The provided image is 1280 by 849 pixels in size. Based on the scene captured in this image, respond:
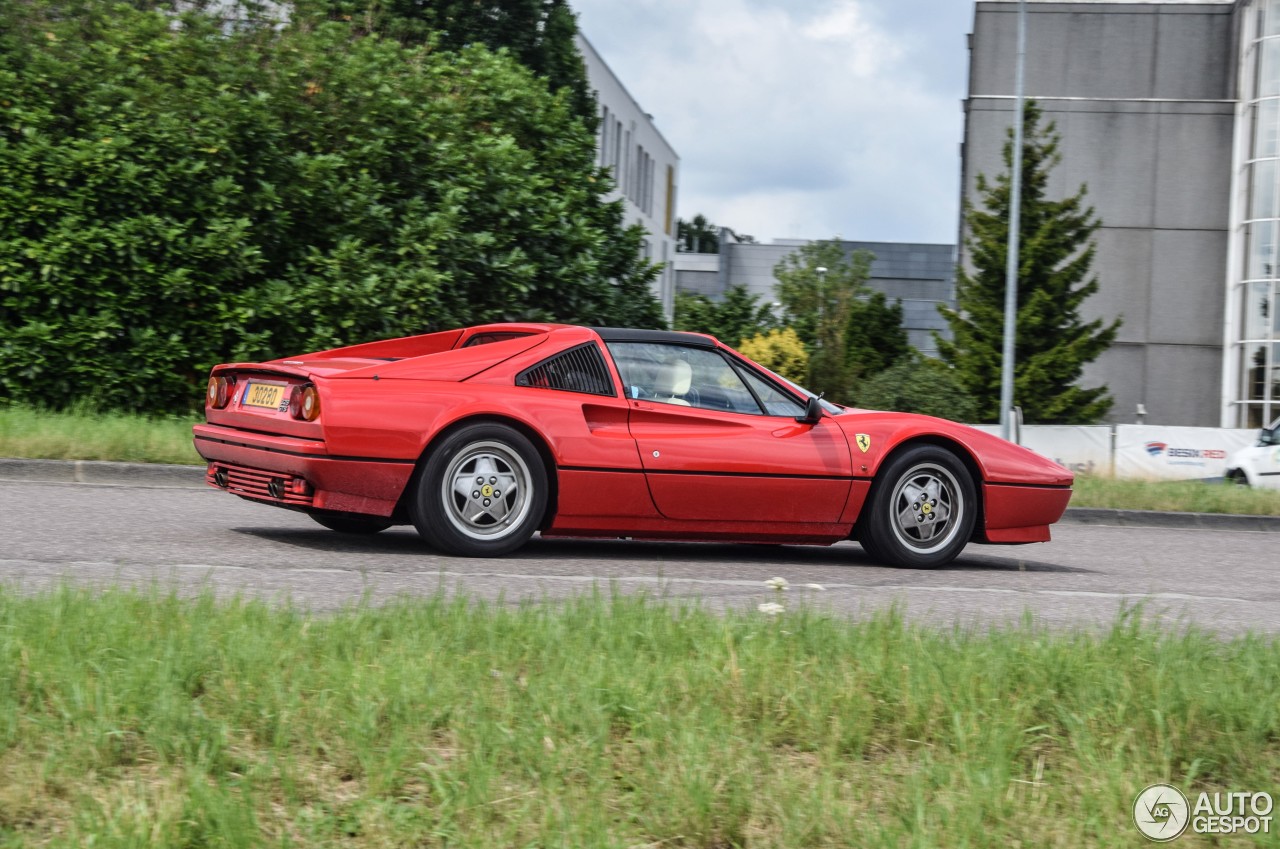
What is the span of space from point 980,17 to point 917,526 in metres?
37.3

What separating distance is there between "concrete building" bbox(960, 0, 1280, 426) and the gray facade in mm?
38

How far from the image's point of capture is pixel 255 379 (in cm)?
738

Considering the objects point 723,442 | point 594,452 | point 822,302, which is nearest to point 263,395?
point 594,452

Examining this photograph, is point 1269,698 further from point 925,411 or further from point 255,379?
point 925,411

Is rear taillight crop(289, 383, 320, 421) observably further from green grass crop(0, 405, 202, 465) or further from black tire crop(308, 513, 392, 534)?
green grass crop(0, 405, 202, 465)

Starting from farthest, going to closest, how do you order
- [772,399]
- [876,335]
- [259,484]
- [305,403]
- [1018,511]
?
[876,335] → [1018,511] → [772,399] → [259,484] → [305,403]

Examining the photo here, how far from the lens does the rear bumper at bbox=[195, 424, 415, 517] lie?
6758mm

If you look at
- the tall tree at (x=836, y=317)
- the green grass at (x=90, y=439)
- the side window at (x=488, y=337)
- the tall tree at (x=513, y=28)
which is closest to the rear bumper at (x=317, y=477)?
the side window at (x=488, y=337)

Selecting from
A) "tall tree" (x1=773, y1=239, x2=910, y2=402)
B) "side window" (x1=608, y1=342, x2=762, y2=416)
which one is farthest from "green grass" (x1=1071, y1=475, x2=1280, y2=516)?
"tall tree" (x1=773, y1=239, x2=910, y2=402)

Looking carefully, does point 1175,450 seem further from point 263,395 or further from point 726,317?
point 726,317

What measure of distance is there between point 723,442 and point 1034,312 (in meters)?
26.3

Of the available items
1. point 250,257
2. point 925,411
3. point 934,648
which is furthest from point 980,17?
point 934,648

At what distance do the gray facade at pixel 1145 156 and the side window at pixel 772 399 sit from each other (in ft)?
113

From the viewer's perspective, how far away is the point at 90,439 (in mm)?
11430
